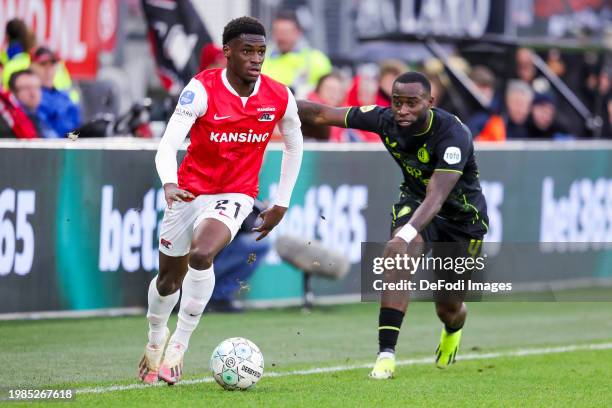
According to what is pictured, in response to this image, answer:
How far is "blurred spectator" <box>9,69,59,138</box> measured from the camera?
1263cm

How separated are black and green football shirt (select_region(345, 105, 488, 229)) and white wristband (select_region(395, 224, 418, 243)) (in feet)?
1.79

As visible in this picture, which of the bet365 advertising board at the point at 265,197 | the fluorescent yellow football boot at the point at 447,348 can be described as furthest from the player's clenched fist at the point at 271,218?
the bet365 advertising board at the point at 265,197

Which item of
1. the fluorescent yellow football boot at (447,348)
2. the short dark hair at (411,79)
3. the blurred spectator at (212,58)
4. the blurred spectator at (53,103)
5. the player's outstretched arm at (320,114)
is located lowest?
the fluorescent yellow football boot at (447,348)

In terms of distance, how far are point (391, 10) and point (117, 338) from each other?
7928 millimetres

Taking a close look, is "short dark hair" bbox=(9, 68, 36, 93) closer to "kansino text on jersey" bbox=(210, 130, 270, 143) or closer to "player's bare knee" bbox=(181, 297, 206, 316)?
"kansino text on jersey" bbox=(210, 130, 270, 143)

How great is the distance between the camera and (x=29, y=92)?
12633 mm

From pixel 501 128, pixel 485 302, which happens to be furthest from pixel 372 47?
pixel 485 302

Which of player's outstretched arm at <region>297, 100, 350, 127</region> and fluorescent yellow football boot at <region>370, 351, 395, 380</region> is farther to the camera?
player's outstretched arm at <region>297, 100, 350, 127</region>

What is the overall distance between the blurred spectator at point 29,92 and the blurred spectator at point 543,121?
23.0 ft

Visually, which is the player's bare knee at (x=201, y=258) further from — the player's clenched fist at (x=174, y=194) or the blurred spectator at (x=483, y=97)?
the blurred spectator at (x=483, y=97)

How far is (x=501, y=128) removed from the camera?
53.3 feet

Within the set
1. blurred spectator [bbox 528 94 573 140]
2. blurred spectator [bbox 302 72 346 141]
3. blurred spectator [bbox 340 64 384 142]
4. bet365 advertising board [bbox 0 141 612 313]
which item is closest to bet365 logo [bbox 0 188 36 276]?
bet365 advertising board [bbox 0 141 612 313]

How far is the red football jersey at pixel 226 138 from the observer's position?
28.2 feet

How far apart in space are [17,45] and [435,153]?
18.8ft
